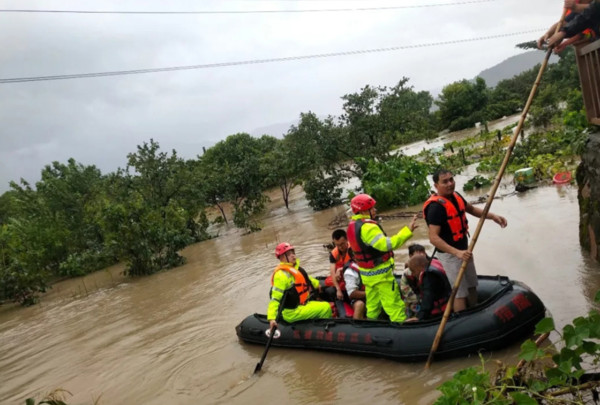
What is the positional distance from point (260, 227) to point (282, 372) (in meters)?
12.7

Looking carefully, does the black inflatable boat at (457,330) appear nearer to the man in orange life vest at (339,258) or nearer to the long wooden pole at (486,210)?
the long wooden pole at (486,210)

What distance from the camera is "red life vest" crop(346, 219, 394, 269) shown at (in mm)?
5098

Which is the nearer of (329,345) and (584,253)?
(329,345)

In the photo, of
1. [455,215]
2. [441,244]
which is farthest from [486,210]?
[441,244]

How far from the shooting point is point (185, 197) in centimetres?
2006

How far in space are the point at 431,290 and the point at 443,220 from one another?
0.89m

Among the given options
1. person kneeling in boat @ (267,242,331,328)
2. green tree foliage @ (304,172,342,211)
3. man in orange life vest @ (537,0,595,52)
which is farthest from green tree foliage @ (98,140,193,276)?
man in orange life vest @ (537,0,595,52)

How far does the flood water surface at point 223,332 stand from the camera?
514 cm

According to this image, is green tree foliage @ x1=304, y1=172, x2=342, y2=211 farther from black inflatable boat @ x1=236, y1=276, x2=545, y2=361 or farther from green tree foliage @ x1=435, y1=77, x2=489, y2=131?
green tree foliage @ x1=435, y1=77, x2=489, y2=131

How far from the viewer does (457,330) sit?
459 cm

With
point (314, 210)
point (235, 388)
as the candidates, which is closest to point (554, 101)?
point (314, 210)

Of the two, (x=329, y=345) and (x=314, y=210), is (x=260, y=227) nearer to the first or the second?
(x=314, y=210)

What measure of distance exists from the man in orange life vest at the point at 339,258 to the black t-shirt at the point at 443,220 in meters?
1.74

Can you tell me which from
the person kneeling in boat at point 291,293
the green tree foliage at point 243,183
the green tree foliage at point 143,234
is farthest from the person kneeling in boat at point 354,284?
the green tree foliage at point 243,183
